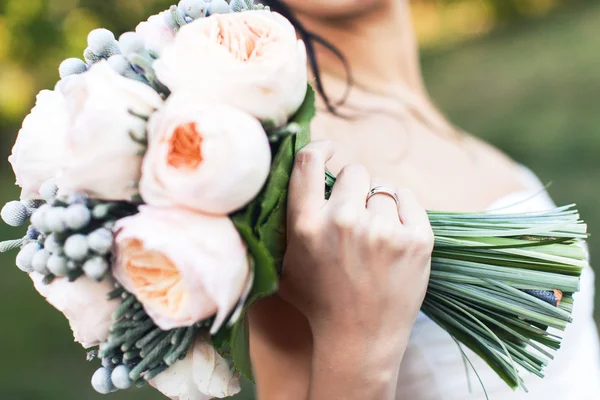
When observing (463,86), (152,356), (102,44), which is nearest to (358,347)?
(152,356)

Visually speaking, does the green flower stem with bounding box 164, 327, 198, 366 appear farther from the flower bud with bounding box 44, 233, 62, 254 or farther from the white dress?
the white dress

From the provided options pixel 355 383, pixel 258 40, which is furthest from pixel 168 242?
pixel 355 383

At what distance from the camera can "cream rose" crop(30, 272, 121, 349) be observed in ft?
1.85

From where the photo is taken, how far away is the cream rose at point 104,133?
50 centimetres

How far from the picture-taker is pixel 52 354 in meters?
2.94

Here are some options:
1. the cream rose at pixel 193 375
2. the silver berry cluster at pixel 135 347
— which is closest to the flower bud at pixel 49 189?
the silver berry cluster at pixel 135 347

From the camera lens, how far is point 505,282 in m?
0.78

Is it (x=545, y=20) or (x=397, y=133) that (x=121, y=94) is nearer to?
(x=397, y=133)

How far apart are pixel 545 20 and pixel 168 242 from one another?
17.1 feet

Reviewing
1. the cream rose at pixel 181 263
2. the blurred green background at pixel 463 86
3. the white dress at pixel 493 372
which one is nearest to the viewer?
the cream rose at pixel 181 263

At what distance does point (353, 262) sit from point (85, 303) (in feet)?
0.91

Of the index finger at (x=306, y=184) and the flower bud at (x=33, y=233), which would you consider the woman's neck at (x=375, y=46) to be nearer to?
the index finger at (x=306, y=184)

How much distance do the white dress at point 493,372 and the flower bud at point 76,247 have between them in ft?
2.02

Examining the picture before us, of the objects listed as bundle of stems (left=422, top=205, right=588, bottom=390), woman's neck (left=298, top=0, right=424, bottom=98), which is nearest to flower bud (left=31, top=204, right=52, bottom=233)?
bundle of stems (left=422, top=205, right=588, bottom=390)
